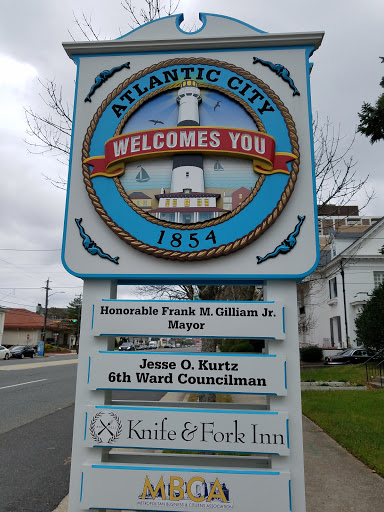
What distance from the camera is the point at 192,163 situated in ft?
11.0

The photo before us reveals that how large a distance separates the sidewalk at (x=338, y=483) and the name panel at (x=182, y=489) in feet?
5.34

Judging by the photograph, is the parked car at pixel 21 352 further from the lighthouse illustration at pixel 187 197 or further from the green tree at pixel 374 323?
the lighthouse illustration at pixel 187 197

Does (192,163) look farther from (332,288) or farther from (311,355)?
Result: (332,288)

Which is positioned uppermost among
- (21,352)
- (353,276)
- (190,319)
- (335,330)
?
(353,276)

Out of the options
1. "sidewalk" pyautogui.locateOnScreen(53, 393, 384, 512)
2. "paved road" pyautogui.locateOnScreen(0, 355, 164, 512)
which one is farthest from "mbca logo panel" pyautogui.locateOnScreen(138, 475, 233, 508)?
"paved road" pyautogui.locateOnScreen(0, 355, 164, 512)

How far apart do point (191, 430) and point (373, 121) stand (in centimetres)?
1299

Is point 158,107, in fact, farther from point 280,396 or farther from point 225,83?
point 280,396

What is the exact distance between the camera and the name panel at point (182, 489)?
276 centimetres

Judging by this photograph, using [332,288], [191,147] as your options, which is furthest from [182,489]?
[332,288]

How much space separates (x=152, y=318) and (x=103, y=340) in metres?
0.42

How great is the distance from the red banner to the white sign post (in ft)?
0.04

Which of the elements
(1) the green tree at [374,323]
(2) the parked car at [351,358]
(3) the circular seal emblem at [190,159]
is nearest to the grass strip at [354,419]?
(3) the circular seal emblem at [190,159]

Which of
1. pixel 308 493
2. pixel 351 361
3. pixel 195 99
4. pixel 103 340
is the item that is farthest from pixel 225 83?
pixel 351 361

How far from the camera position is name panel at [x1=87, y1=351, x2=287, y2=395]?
2.91m
